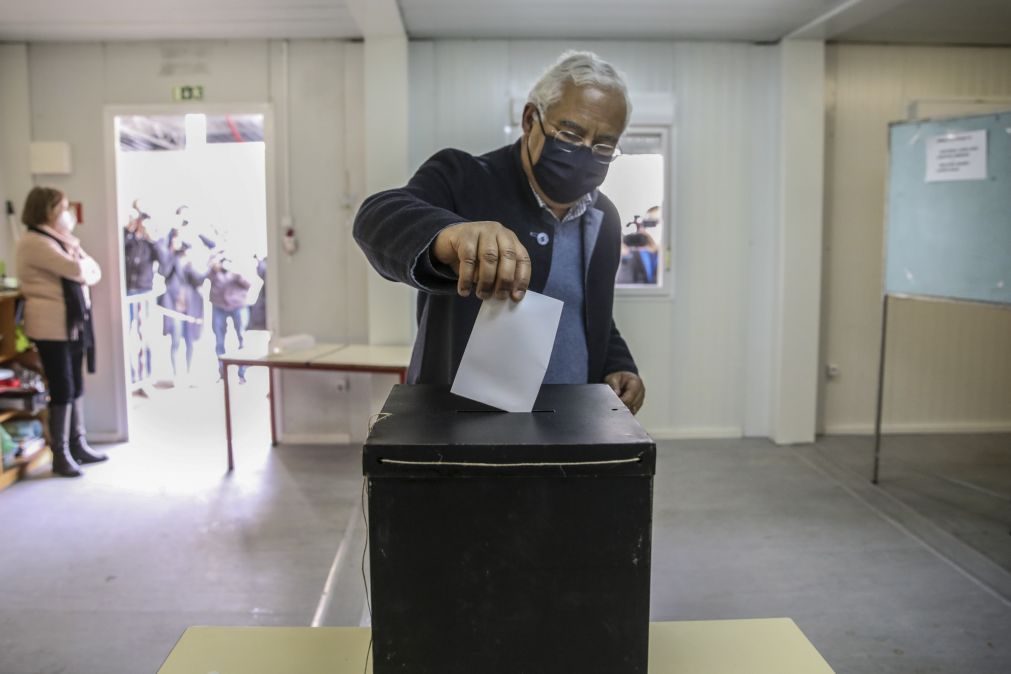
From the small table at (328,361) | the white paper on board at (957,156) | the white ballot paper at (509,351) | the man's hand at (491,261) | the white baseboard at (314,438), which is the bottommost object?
the white baseboard at (314,438)

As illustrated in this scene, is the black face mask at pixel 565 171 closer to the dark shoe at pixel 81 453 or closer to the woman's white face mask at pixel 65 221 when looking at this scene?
the woman's white face mask at pixel 65 221

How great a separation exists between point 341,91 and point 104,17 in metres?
1.27

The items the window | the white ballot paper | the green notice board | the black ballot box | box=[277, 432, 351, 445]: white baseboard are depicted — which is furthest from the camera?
box=[277, 432, 351, 445]: white baseboard

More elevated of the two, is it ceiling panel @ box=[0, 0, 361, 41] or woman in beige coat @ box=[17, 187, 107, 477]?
ceiling panel @ box=[0, 0, 361, 41]

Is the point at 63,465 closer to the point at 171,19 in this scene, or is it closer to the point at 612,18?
the point at 171,19

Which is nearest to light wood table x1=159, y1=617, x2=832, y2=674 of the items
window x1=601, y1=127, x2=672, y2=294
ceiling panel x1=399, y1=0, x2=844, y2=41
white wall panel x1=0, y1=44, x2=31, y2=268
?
ceiling panel x1=399, y1=0, x2=844, y2=41

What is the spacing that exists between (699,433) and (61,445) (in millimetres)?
3667

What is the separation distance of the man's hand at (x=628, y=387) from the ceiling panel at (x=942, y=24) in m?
3.52

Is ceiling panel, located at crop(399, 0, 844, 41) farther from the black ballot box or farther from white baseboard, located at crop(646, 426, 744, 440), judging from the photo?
the black ballot box

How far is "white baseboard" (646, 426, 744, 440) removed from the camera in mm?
4660

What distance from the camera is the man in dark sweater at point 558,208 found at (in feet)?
3.92

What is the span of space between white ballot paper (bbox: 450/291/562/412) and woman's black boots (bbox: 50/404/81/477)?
3.84 meters

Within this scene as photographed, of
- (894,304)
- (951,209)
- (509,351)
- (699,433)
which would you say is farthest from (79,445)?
(894,304)

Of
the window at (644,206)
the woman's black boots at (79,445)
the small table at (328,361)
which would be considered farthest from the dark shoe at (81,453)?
the window at (644,206)
